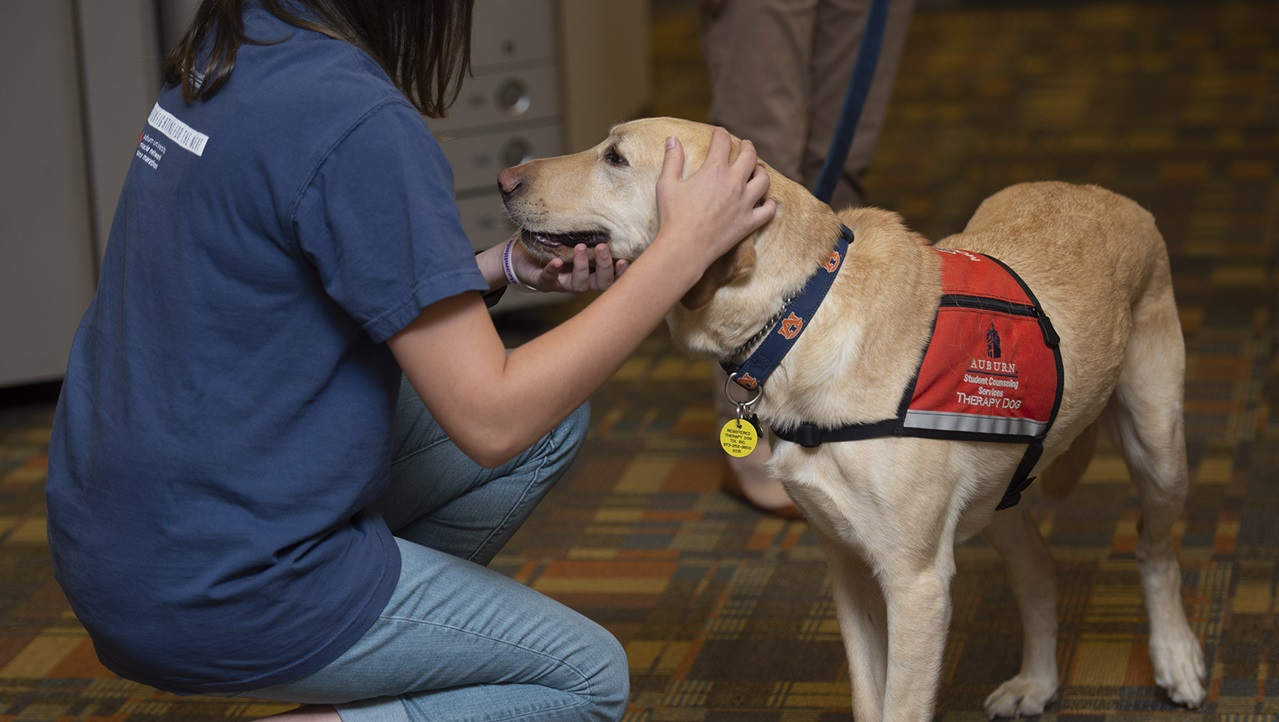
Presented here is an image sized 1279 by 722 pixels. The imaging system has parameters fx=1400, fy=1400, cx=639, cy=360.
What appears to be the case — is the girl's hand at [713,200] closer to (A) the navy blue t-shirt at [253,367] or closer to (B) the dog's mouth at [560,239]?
(B) the dog's mouth at [560,239]

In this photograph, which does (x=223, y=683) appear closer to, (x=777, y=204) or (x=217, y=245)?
(x=217, y=245)

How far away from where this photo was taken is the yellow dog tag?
1.83 meters

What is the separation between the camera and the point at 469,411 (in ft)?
4.87

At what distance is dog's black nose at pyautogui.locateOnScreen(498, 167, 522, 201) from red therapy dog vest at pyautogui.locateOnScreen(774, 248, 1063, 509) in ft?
1.54

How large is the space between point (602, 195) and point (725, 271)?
0.68ft

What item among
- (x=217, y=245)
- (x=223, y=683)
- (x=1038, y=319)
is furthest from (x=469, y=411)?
(x=1038, y=319)

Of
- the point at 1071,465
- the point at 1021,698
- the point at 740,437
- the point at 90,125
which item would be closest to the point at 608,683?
the point at 740,437

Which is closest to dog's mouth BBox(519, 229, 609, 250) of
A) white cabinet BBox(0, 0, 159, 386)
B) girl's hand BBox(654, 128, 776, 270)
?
girl's hand BBox(654, 128, 776, 270)

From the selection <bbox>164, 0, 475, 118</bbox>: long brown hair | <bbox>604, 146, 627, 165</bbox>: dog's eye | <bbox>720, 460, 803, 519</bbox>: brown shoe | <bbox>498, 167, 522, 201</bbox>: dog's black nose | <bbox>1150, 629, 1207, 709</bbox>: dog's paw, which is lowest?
<bbox>720, 460, 803, 519</bbox>: brown shoe

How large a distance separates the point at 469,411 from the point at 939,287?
704 mm

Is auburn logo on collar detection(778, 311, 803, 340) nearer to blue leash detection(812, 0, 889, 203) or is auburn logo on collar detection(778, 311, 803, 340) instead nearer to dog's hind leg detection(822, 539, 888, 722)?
dog's hind leg detection(822, 539, 888, 722)

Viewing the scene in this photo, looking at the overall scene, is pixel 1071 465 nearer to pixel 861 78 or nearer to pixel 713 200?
pixel 861 78

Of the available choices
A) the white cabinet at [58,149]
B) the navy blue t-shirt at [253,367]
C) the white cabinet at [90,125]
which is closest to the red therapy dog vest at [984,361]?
the navy blue t-shirt at [253,367]

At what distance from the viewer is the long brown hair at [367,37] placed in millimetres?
1499
